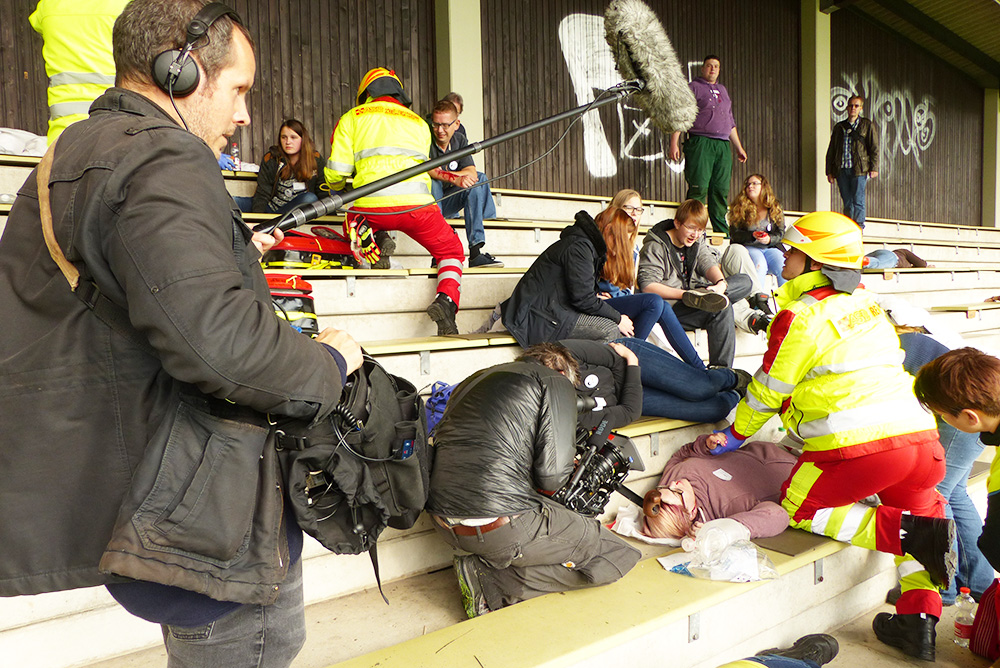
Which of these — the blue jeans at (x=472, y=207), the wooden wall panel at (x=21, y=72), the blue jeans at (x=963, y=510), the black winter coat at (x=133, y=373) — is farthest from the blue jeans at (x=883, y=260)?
the wooden wall panel at (x=21, y=72)

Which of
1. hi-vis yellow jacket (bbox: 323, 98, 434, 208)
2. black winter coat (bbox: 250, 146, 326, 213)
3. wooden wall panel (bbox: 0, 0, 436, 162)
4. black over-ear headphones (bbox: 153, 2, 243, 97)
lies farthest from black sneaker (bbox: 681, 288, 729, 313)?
wooden wall panel (bbox: 0, 0, 436, 162)

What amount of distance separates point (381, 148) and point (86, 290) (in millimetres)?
2677

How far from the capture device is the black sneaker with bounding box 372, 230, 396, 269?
3.88 m

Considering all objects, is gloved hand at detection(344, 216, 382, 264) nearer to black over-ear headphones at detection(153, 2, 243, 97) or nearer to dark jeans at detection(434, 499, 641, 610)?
dark jeans at detection(434, 499, 641, 610)

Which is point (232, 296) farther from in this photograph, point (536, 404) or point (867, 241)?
point (867, 241)

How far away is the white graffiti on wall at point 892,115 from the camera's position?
32.8 feet

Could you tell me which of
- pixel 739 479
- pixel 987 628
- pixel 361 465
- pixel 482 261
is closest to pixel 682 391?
Answer: pixel 739 479

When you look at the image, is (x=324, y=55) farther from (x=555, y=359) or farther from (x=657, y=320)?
(x=555, y=359)

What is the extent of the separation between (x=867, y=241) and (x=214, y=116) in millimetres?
7465

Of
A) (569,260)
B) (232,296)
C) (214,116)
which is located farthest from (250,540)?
(569,260)

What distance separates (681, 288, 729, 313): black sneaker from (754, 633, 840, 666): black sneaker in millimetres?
1841

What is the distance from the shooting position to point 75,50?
224 centimetres

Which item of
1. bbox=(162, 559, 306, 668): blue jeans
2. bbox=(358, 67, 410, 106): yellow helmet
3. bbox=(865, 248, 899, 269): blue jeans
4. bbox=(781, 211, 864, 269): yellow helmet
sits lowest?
bbox=(162, 559, 306, 668): blue jeans

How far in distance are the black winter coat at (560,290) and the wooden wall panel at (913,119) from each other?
824 centimetres
